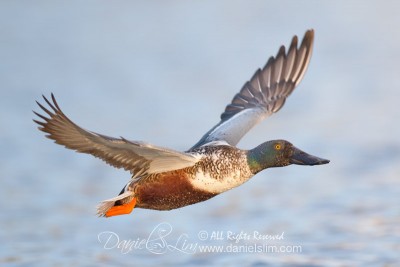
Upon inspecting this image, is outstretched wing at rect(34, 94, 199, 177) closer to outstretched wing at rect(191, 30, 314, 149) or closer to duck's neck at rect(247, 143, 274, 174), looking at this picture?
duck's neck at rect(247, 143, 274, 174)

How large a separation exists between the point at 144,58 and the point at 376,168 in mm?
4367

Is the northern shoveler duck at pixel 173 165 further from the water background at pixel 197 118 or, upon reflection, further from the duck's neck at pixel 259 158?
the water background at pixel 197 118

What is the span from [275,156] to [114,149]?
4.28 ft

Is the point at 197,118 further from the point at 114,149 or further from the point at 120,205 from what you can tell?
the point at 114,149

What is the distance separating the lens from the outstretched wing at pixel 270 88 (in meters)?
8.82

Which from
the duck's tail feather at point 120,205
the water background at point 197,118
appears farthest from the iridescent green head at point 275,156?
the water background at point 197,118

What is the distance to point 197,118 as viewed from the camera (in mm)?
12703

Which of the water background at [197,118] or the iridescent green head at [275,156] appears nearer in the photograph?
the iridescent green head at [275,156]

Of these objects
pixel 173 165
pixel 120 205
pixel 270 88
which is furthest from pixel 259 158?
pixel 270 88

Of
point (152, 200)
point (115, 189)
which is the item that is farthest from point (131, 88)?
point (152, 200)

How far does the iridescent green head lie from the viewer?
24.8 ft

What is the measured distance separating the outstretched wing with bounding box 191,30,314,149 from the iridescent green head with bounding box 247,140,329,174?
105cm

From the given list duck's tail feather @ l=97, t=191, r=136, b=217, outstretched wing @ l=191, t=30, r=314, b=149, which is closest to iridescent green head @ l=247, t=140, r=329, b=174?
duck's tail feather @ l=97, t=191, r=136, b=217

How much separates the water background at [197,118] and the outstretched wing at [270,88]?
1.36 metres
